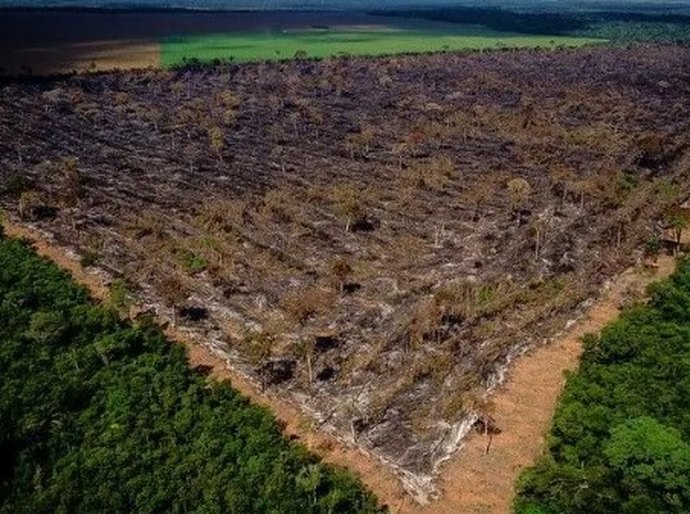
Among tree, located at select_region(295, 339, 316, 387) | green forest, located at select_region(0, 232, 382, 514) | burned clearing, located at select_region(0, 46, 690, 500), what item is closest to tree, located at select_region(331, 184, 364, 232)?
burned clearing, located at select_region(0, 46, 690, 500)

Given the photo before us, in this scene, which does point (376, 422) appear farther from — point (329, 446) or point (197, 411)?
point (197, 411)

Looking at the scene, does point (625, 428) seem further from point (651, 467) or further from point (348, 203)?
point (348, 203)

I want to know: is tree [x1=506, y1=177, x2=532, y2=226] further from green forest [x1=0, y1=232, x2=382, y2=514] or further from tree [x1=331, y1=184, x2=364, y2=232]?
green forest [x1=0, y1=232, x2=382, y2=514]

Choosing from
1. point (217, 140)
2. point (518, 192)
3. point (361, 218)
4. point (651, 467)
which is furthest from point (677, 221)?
point (217, 140)

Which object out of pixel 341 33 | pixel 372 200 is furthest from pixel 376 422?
pixel 341 33

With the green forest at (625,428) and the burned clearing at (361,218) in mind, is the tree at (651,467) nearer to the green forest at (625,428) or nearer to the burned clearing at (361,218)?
the green forest at (625,428)

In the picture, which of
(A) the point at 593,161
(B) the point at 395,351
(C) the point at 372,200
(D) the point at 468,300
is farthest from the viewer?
(A) the point at 593,161
